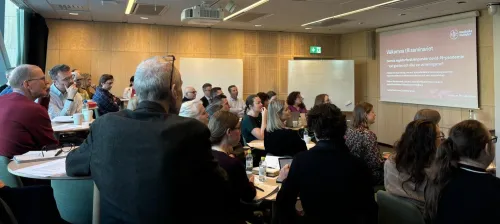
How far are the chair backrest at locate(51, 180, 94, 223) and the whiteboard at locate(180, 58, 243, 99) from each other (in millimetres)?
6664

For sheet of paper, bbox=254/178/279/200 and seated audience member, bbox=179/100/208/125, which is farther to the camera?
seated audience member, bbox=179/100/208/125

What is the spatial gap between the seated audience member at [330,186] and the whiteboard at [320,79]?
7.70 metres

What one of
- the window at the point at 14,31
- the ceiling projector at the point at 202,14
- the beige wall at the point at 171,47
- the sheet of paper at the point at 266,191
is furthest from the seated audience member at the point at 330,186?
the beige wall at the point at 171,47

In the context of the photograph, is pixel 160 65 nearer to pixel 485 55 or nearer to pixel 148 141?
pixel 148 141

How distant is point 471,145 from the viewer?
2.14 metres

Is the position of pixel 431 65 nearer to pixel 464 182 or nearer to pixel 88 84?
pixel 464 182

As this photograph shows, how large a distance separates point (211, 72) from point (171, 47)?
115 centimetres

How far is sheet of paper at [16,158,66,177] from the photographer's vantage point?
6.81ft

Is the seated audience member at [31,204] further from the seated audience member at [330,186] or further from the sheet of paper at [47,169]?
the seated audience member at [330,186]

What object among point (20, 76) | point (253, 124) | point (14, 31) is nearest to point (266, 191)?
point (20, 76)

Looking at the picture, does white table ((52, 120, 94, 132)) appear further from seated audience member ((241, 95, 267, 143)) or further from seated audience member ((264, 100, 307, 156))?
seated audience member ((264, 100, 307, 156))

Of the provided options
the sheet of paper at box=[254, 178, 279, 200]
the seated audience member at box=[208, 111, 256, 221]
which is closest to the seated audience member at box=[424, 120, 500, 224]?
the sheet of paper at box=[254, 178, 279, 200]

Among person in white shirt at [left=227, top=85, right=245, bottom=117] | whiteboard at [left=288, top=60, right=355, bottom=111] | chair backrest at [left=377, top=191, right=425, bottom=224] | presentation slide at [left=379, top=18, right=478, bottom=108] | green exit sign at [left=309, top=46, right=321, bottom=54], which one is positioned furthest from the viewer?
green exit sign at [left=309, top=46, right=321, bottom=54]

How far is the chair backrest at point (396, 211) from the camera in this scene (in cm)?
237
